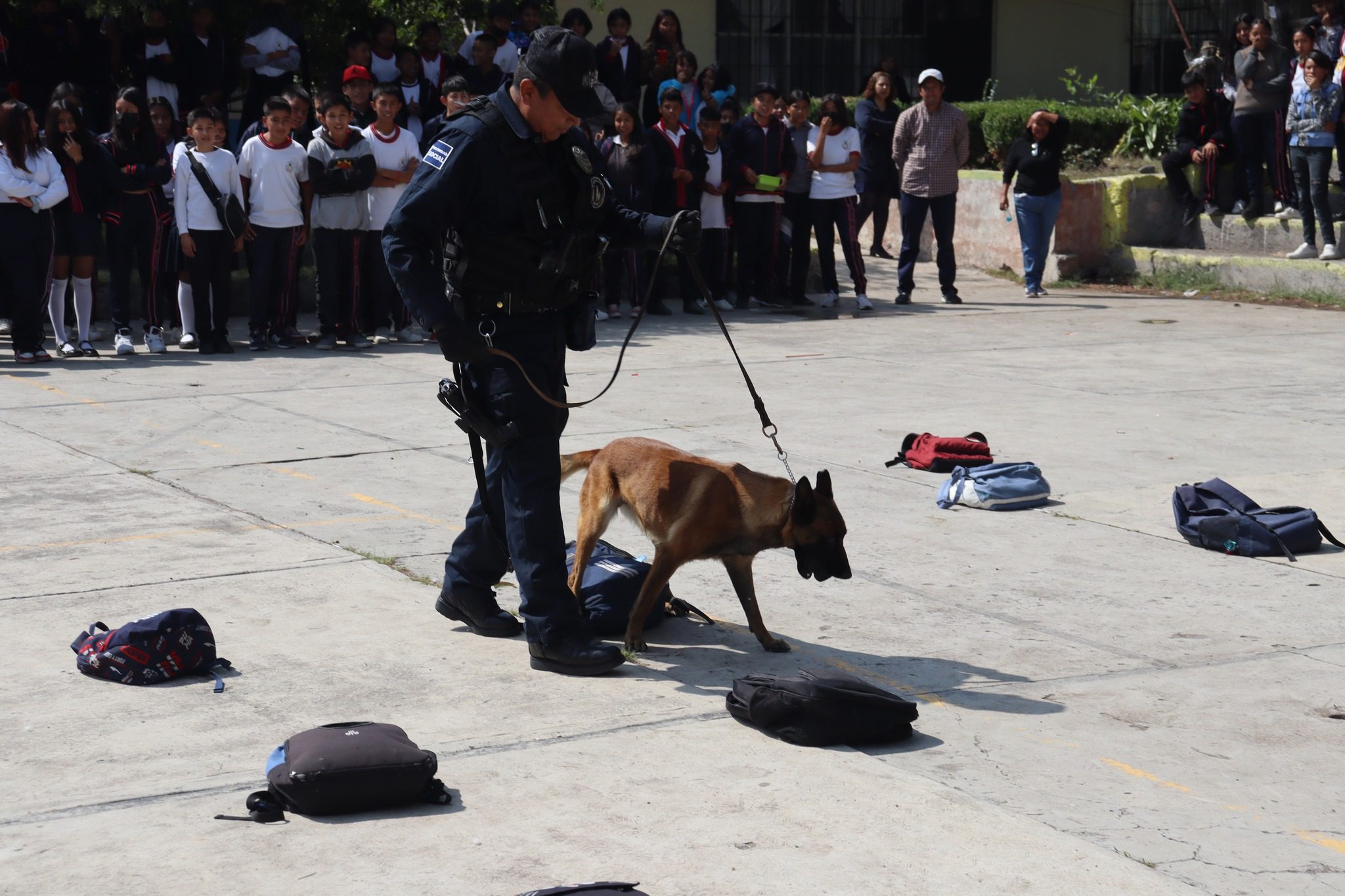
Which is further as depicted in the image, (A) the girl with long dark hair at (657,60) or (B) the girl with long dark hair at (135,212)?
(A) the girl with long dark hair at (657,60)

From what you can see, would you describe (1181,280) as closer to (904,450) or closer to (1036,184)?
(1036,184)

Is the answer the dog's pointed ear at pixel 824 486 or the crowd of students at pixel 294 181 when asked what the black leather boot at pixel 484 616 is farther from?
the crowd of students at pixel 294 181

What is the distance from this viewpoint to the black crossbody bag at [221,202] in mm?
11906

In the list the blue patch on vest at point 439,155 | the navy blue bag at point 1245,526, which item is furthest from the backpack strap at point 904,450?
the blue patch on vest at point 439,155

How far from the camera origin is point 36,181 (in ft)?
37.2

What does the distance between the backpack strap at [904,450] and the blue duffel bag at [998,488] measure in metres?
0.76

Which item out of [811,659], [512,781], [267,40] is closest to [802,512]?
[811,659]

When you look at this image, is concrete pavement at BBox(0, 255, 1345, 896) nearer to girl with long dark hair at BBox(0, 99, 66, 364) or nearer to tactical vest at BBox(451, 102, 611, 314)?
tactical vest at BBox(451, 102, 611, 314)

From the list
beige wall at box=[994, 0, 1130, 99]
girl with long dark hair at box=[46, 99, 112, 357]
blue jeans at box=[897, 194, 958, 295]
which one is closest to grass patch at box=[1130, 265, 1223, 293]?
blue jeans at box=[897, 194, 958, 295]

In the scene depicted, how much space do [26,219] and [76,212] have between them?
0.43 metres

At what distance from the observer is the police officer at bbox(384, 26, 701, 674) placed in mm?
4867

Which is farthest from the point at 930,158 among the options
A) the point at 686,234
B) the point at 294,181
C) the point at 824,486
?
the point at 824,486

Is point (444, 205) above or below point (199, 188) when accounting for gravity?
below

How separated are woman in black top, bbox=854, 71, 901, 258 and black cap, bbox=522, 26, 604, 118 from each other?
12.3 m
